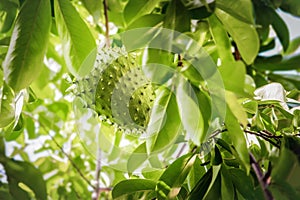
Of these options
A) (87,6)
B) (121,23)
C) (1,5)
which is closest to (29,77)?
(87,6)

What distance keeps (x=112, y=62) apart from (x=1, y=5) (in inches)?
9.0

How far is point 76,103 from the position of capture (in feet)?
3.32

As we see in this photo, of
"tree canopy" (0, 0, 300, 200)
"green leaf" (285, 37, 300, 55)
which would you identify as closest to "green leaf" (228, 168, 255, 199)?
"tree canopy" (0, 0, 300, 200)

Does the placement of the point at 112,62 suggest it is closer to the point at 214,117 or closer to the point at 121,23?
the point at 214,117

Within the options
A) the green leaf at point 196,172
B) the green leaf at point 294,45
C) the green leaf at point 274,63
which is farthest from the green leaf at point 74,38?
the green leaf at point 294,45

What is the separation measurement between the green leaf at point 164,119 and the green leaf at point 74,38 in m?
0.13

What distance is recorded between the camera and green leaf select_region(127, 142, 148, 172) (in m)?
0.84

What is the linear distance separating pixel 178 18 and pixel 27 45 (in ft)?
0.67

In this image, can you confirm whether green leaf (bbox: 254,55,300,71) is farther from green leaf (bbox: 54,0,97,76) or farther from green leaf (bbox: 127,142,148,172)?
green leaf (bbox: 54,0,97,76)

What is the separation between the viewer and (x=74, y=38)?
72cm

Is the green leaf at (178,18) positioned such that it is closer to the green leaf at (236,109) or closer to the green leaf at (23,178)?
the green leaf at (236,109)

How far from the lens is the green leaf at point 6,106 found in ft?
2.39

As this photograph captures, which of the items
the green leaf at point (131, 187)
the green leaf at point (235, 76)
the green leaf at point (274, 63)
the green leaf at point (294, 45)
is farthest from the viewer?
the green leaf at point (294, 45)

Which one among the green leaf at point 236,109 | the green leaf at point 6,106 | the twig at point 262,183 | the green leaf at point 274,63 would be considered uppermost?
the green leaf at point 236,109
